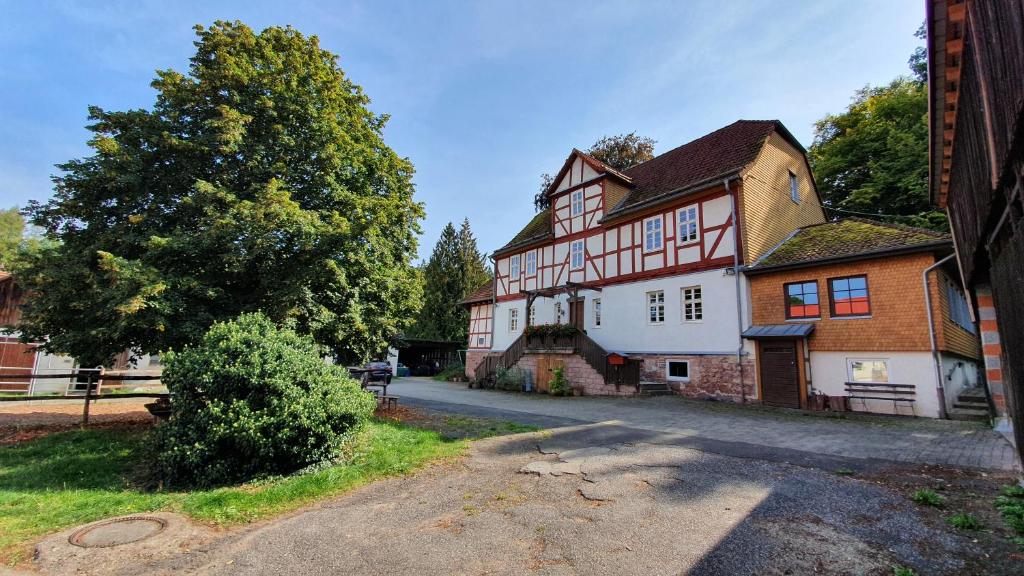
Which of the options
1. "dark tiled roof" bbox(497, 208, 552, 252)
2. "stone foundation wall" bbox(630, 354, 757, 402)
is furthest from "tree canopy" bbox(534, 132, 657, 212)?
"stone foundation wall" bbox(630, 354, 757, 402)

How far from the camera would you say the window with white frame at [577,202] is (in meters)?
22.5

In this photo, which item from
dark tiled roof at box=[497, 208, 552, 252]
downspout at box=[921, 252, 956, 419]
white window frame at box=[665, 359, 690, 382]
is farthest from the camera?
dark tiled roof at box=[497, 208, 552, 252]

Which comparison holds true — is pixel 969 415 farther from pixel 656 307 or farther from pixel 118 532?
pixel 118 532

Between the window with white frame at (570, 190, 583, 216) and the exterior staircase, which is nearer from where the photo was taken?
the exterior staircase

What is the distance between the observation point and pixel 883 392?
1247 cm

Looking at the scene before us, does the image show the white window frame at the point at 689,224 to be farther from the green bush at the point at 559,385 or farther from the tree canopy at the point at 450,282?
the tree canopy at the point at 450,282

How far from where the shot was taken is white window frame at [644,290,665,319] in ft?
58.9

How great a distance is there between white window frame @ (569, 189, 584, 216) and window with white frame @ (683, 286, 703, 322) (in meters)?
7.36

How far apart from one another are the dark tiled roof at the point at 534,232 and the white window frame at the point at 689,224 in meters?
7.69

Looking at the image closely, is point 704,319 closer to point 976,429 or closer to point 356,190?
point 976,429

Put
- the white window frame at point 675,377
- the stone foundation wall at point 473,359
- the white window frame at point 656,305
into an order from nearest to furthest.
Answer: the white window frame at point 675,377 < the white window frame at point 656,305 < the stone foundation wall at point 473,359

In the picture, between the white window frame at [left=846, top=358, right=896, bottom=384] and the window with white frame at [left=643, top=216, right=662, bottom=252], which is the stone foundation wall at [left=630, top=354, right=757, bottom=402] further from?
the window with white frame at [left=643, top=216, right=662, bottom=252]

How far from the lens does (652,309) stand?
60.3 feet

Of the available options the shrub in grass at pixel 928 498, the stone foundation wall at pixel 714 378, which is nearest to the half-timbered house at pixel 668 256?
the stone foundation wall at pixel 714 378
